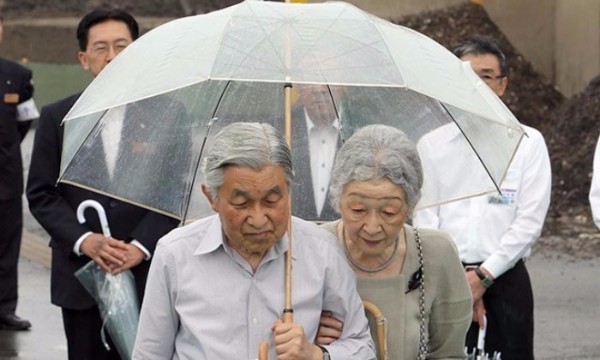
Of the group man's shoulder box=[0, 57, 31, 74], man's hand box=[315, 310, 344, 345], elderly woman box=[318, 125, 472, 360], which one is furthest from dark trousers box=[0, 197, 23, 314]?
man's hand box=[315, 310, 344, 345]

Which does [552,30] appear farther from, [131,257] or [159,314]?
[159,314]

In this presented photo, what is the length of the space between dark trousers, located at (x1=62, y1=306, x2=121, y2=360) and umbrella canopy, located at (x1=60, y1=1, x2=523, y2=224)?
1.25 m

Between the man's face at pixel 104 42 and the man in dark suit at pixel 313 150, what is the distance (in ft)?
5.52

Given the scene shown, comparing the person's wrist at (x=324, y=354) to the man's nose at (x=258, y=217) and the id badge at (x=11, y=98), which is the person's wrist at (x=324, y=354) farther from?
the id badge at (x=11, y=98)

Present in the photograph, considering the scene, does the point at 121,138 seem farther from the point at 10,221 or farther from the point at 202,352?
the point at 10,221

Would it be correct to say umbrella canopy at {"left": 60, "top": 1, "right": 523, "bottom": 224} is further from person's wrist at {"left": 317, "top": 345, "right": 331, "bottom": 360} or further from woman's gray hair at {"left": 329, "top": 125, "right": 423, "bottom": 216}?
person's wrist at {"left": 317, "top": 345, "right": 331, "bottom": 360}

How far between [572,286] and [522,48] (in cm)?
505

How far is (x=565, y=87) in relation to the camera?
14.5m

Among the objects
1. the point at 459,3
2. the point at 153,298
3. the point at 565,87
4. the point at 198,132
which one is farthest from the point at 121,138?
the point at 459,3

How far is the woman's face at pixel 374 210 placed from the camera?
4.32m

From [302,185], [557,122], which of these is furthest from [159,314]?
[557,122]

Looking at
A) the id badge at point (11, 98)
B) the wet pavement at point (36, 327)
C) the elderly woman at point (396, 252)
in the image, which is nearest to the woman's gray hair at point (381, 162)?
the elderly woman at point (396, 252)

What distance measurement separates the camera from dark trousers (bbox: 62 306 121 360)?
20.7 ft

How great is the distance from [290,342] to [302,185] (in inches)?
44.8
